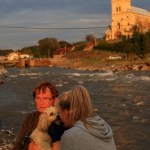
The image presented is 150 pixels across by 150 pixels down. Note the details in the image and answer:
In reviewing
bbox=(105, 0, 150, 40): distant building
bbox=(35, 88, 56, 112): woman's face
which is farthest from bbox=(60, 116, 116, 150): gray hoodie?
bbox=(105, 0, 150, 40): distant building

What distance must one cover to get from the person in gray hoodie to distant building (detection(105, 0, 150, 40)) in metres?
105

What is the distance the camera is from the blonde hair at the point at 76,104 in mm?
2975

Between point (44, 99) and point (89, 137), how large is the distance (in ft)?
3.21

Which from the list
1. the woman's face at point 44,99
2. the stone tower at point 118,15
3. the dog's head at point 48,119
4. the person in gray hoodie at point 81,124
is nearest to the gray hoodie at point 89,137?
the person in gray hoodie at point 81,124

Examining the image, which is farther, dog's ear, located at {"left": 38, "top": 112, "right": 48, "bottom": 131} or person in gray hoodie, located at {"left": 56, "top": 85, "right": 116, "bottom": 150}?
dog's ear, located at {"left": 38, "top": 112, "right": 48, "bottom": 131}

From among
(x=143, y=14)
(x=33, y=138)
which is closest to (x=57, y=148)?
(x=33, y=138)

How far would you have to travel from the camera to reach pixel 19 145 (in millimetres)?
3627

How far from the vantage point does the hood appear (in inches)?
117

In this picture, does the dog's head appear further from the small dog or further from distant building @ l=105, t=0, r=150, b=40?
distant building @ l=105, t=0, r=150, b=40

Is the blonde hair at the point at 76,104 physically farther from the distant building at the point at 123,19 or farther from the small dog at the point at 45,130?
the distant building at the point at 123,19

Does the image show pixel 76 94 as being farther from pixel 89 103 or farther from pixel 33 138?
pixel 33 138

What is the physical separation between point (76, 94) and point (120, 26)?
10998 centimetres

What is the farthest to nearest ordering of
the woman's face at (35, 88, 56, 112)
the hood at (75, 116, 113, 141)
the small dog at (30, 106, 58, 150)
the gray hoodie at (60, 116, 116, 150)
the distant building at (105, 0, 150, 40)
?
the distant building at (105, 0, 150, 40)
the woman's face at (35, 88, 56, 112)
the small dog at (30, 106, 58, 150)
the hood at (75, 116, 113, 141)
the gray hoodie at (60, 116, 116, 150)

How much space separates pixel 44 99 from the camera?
3824 mm
